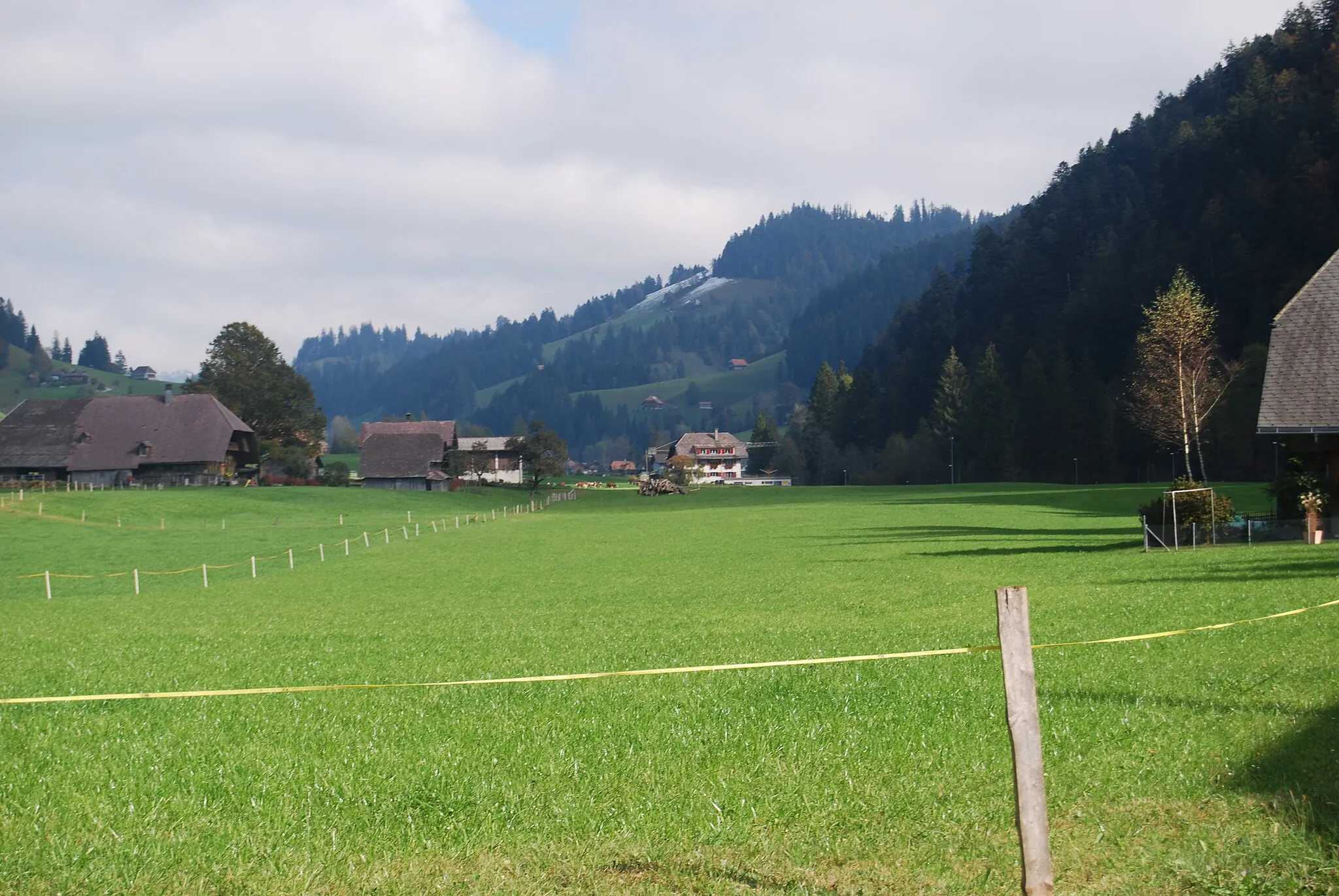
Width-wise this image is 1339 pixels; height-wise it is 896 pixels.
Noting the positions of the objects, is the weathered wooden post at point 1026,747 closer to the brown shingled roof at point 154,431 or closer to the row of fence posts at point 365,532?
the row of fence posts at point 365,532

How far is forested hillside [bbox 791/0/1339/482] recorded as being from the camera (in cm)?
10488

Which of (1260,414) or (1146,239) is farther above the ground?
(1146,239)

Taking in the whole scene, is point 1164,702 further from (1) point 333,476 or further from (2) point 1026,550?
(1) point 333,476

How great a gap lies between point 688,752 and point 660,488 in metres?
129

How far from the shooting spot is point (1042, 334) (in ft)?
484

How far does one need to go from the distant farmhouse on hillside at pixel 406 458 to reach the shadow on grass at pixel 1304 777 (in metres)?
135

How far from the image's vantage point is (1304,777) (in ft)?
29.4

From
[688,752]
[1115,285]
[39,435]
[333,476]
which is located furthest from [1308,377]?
[39,435]

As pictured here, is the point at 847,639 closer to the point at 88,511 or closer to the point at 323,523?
the point at 323,523

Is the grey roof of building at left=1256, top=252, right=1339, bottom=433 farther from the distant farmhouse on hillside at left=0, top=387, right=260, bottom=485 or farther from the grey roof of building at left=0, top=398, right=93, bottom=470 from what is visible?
the grey roof of building at left=0, top=398, right=93, bottom=470

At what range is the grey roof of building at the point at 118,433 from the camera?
118 m

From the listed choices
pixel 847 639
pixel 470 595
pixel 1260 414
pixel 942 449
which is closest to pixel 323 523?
pixel 470 595

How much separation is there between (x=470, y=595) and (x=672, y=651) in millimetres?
16567

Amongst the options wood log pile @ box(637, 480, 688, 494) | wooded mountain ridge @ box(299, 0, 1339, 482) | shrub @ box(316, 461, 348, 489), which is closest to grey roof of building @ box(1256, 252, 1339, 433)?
wooded mountain ridge @ box(299, 0, 1339, 482)
